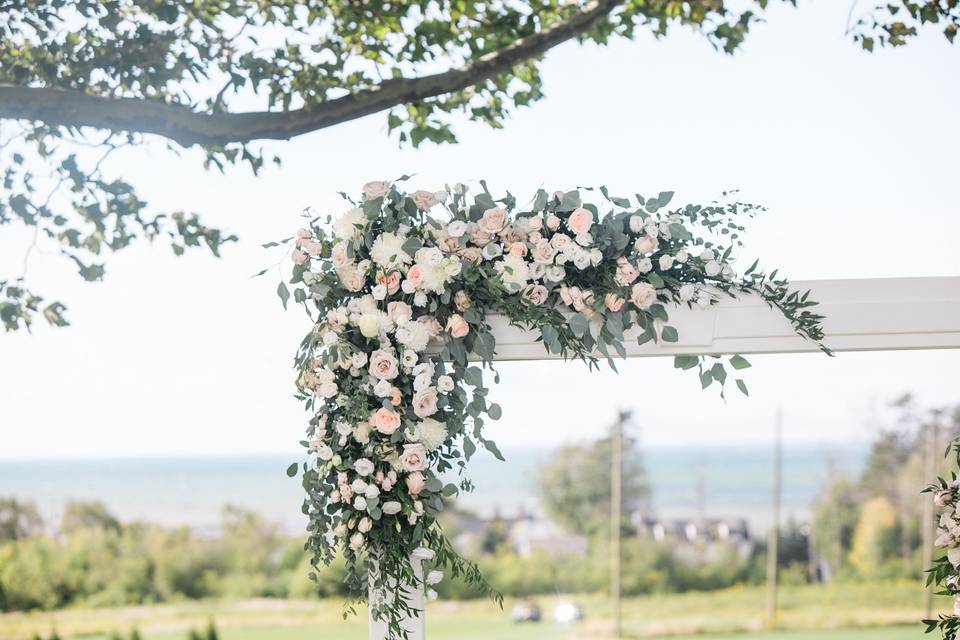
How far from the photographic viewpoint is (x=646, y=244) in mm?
1740

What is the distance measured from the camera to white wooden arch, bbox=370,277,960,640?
5.92ft

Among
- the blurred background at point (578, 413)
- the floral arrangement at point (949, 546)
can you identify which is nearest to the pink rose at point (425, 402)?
the floral arrangement at point (949, 546)

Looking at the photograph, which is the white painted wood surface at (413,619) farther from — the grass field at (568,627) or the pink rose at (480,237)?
the grass field at (568,627)

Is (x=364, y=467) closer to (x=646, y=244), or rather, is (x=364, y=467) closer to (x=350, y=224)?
(x=350, y=224)

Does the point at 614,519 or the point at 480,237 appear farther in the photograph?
the point at 614,519

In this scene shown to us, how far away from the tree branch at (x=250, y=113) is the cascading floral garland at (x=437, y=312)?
847 mm

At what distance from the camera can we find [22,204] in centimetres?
276

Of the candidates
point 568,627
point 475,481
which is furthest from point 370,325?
point 475,481

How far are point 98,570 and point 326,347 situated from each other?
5946 mm

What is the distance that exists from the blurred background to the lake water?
4 cm

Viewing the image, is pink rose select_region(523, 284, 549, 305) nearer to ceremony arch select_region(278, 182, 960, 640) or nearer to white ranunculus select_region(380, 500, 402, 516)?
ceremony arch select_region(278, 182, 960, 640)

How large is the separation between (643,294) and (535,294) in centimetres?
20

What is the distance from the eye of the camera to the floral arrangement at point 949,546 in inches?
71.9

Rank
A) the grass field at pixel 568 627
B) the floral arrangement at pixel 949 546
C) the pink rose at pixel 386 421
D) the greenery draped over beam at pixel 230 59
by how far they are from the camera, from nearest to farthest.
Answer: the pink rose at pixel 386 421 < the floral arrangement at pixel 949 546 < the greenery draped over beam at pixel 230 59 < the grass field at pixel 568 627
